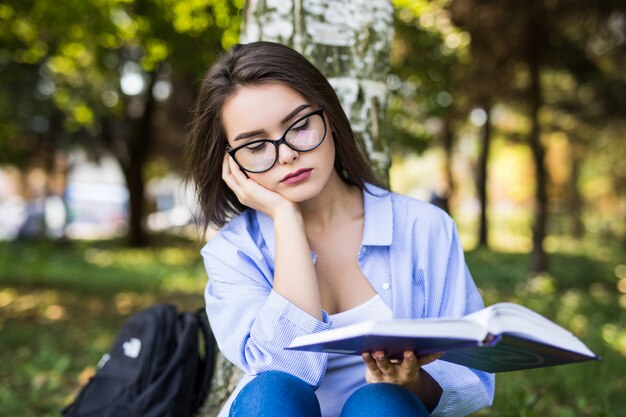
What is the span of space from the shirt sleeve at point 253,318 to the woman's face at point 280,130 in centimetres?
26

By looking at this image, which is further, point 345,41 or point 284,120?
point 345,41

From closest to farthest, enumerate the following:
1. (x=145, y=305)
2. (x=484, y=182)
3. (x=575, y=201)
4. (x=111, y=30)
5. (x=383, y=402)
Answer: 1. (x=383, y=402)
2. (x=145, y=305)
3. (x=111, y=30)
4. (x=484, y=182)
5. (x=575, y=201)

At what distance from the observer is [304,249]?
6.12ft

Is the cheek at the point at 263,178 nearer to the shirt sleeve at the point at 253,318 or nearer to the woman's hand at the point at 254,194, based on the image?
the woman's hand at the point at 254,194

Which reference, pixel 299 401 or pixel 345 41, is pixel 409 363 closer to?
pixel 299 401

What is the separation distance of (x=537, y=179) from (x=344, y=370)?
8.78 metres

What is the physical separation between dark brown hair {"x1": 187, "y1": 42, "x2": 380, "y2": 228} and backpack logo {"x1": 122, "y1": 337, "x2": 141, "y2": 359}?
0.79 metres

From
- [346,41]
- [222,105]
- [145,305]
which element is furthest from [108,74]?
[222,105]

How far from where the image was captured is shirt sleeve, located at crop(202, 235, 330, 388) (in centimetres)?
176

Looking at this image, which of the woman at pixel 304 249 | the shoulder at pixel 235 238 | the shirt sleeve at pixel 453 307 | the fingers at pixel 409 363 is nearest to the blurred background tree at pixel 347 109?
the woman at pixel 304 249

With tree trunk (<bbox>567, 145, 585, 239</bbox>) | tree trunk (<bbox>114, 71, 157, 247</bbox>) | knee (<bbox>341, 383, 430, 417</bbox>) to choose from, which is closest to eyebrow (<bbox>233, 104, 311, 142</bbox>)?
knee (<bbox>341, 383, 430, 417</bbox>)

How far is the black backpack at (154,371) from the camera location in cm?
251

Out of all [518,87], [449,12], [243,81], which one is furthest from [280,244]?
[518,87]

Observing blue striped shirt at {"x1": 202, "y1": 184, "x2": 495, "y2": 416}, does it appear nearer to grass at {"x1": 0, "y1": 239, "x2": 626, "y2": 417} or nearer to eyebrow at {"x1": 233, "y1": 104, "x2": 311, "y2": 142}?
eyebrow at {"x1": 233, "y1": 104, "x2": 311, "y2": 142}
